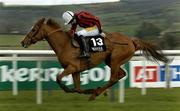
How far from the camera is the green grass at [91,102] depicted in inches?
345

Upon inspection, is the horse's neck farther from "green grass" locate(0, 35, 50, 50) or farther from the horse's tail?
"green grass" locate(0, 35, 50, 50)

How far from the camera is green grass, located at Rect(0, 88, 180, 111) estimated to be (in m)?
8.77

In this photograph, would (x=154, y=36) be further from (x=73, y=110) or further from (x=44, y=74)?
(x=73, y=110)

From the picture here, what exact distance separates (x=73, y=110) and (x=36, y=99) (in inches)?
58.1

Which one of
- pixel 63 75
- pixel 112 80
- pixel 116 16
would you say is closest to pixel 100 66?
pixel 112 80

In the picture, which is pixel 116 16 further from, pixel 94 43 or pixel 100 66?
pixel 94 43

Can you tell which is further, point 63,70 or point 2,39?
point 2,39

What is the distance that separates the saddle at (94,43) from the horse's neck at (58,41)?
16cm

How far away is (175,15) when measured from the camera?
14.1m

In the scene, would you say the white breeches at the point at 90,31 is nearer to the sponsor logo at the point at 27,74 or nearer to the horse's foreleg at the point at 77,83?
the horse's foreleg at the point at 77,83

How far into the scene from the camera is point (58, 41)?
978 cm

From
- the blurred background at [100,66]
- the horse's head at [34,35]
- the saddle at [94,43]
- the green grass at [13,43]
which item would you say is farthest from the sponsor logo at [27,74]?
the green grass at [13,43]

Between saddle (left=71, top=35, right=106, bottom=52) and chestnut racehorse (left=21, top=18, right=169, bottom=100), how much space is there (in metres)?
0.07

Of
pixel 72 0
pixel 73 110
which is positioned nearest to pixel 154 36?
pixel 72 0
